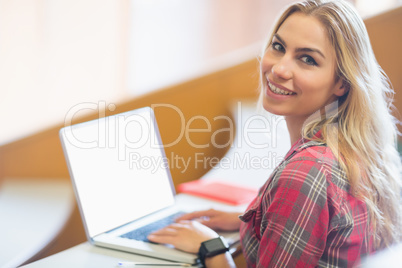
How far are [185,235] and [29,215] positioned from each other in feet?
1.95

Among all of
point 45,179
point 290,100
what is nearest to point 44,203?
point 45,179

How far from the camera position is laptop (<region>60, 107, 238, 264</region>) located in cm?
115

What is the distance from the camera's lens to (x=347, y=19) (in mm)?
1068

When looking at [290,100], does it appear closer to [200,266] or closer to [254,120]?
[200,266]

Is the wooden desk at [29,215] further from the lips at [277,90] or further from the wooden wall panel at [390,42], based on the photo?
the wooden wall panel at [390,42]

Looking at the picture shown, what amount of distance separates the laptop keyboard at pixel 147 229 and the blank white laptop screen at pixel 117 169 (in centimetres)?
5

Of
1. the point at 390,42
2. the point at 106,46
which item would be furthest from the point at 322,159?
the point at 106,46

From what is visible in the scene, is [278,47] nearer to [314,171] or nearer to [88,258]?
[314,171]

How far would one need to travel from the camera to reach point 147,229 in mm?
1245

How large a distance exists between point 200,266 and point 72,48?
6.77 ft

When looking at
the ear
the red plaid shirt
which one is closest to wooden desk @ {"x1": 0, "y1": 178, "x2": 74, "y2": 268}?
the red plaid shirt

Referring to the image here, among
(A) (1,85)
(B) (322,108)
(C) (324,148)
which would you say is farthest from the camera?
(A) (1,85)

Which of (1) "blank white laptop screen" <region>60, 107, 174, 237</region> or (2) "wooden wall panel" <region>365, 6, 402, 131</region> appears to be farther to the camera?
(2) "wooden wall panel" <region>365, 6, 402, 131</region>

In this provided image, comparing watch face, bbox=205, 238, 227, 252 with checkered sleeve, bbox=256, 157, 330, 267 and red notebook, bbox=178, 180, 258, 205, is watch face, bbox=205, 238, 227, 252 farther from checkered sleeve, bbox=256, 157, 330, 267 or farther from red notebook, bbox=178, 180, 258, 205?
red notebook, bbox=178, 180, 258, 205
